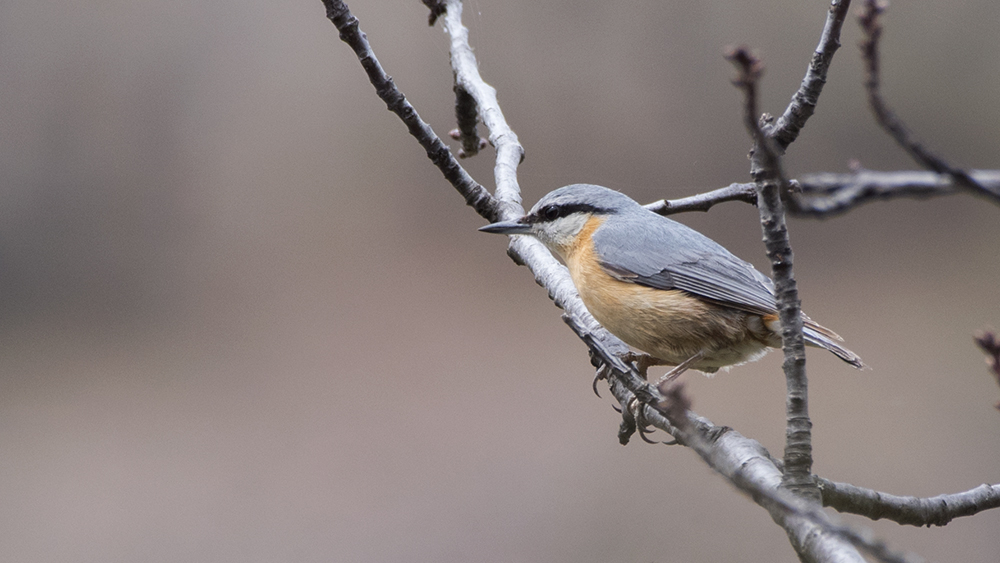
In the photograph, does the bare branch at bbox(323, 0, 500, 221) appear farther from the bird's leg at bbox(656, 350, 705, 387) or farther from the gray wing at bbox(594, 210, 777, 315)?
the bird's leg at bbox(656, 350, 705, 387)

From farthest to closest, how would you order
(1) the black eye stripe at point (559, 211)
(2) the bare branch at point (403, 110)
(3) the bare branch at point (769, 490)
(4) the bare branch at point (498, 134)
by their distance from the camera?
1. (4) the bare branch at point (498, 134)
2. (1) the black eye stripe at point (559, 211)
3. (2) the bare branch at point (403, 110)
4. (3) the bare branch at point (769, 490)

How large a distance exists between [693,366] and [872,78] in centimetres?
155

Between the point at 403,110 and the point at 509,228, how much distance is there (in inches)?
20.5

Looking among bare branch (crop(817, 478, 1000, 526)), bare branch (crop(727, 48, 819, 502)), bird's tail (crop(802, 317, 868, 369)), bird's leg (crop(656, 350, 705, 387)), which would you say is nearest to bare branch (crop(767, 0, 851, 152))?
bare branch (crop(727, 48, 819, 502))

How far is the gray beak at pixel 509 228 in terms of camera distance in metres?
2.22

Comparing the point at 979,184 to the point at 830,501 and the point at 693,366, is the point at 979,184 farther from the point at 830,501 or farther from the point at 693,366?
the point at 693,366

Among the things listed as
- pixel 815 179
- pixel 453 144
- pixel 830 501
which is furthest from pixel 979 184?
pixel 453 144

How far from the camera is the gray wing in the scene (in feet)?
6.65

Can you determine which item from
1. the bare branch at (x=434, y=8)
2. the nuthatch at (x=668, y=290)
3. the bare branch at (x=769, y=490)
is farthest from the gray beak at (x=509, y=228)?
the bare branch at (x=434, y=8)

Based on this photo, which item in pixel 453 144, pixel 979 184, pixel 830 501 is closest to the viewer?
pixel 979 184

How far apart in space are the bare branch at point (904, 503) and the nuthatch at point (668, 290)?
473 millimetres

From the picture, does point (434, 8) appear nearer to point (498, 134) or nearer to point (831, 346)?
point (498, 134)

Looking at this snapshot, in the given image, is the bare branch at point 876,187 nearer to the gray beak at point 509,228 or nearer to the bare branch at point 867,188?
the bare branch at point 867,188

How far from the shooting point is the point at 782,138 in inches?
42.3
